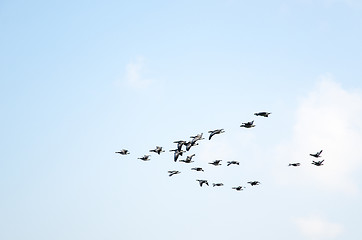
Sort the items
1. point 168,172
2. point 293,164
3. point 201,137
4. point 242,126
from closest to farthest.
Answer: point 242,126
point 201,137
point 293,164
point 168,172

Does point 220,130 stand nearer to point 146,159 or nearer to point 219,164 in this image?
point 219,164

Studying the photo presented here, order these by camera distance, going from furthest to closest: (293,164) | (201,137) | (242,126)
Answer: (293,164) → (201,137) → (242,126)

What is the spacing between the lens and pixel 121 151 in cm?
8019

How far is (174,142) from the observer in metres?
70.9

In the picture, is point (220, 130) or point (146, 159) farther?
point (146, 159)

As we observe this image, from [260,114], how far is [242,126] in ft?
11.3

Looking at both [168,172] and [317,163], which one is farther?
[168,172]

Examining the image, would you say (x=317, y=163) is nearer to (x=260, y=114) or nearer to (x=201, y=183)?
(x=260, y=114)

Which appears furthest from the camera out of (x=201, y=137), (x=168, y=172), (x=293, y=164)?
(x=168, y=172)

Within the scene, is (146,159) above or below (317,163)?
above

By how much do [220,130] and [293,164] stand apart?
614 inches

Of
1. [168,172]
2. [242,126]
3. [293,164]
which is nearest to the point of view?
[242,126]

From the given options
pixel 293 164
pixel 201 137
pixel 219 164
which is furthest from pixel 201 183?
pixel 293 164

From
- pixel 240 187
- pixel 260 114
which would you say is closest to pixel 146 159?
pixel 240 187
